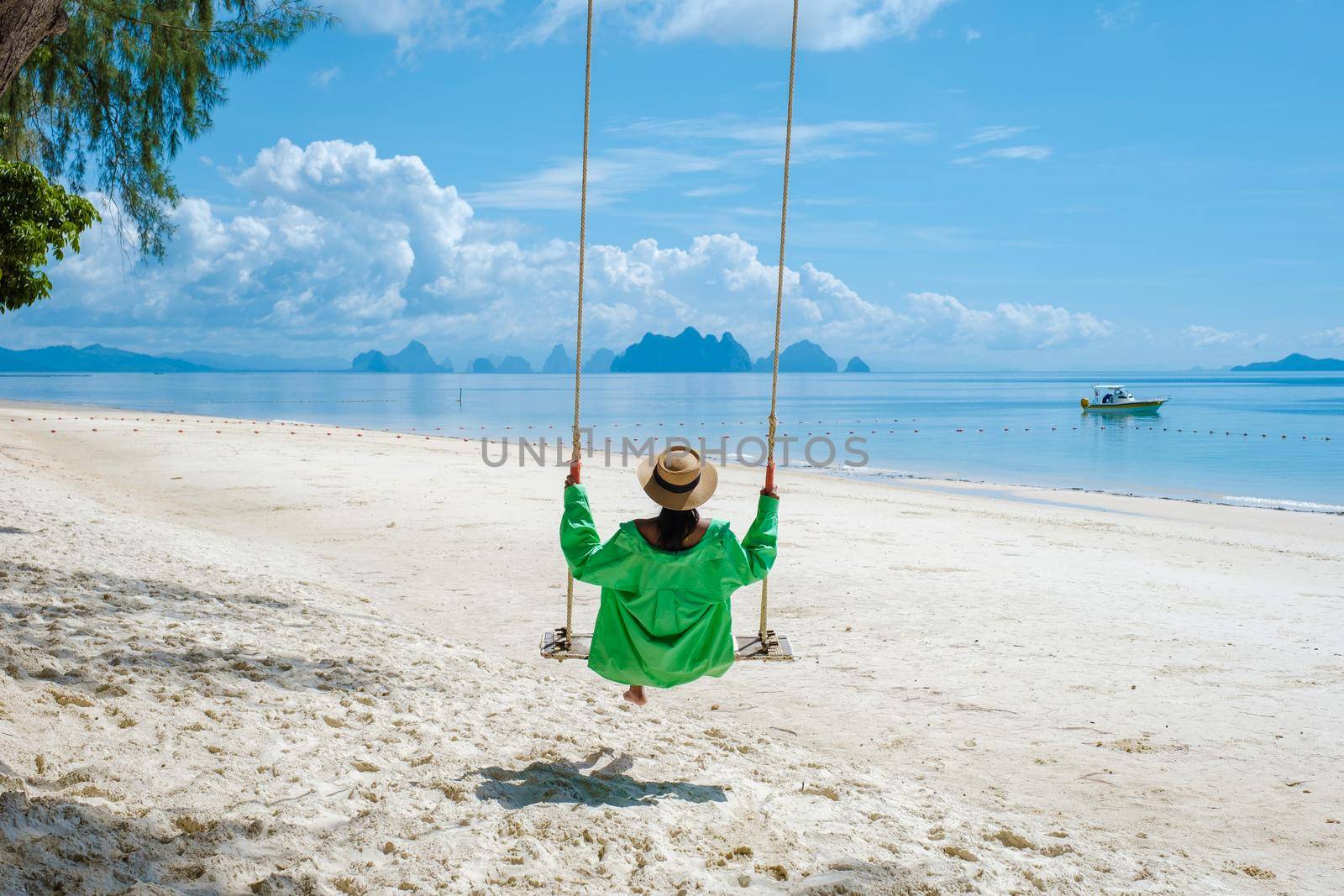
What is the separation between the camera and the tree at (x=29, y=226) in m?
7.30

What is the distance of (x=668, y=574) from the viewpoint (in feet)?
12.8

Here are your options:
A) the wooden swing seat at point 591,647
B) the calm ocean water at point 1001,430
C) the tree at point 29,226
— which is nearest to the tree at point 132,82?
the tree at point 29,226

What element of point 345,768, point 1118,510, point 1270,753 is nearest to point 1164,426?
point 1118,510

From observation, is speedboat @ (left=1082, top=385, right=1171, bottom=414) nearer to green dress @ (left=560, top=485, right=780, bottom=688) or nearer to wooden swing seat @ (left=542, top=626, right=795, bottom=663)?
wooden swing seat @ (left=542, top=626, right=795, bottom=663)

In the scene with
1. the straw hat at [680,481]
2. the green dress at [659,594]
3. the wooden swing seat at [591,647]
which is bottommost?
the wooden swing seat at [591,647]

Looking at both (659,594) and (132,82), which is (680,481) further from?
(132,82)

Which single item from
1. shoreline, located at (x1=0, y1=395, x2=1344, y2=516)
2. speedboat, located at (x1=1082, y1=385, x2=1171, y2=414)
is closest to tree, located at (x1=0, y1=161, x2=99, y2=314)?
shoreline, located at (x1=0, y1=395, x2=1344, y2=516)

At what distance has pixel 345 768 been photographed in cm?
380

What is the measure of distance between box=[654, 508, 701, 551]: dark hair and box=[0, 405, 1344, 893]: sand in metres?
0.97

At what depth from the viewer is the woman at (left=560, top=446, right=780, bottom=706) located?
388cm

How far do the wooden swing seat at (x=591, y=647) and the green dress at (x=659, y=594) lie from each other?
0.63 feet
